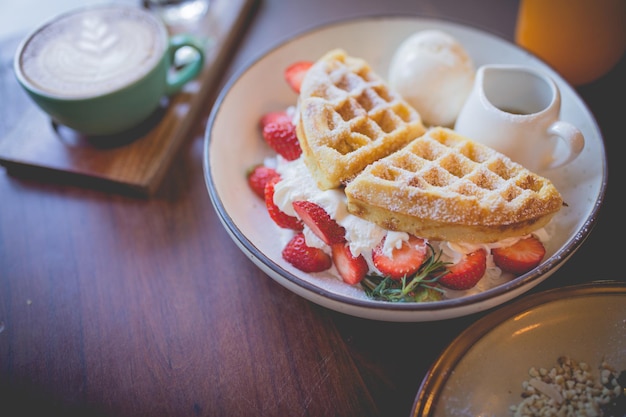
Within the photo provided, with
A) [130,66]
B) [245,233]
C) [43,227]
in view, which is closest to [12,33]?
[130,66]

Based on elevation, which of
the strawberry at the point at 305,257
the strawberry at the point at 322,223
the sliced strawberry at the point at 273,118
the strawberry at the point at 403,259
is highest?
the strawberry at the point at 403,259

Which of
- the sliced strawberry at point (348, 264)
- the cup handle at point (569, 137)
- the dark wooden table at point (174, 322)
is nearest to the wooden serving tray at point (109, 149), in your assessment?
the dark wooden table at point (174, 322)

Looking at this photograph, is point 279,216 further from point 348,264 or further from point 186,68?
point 186,68

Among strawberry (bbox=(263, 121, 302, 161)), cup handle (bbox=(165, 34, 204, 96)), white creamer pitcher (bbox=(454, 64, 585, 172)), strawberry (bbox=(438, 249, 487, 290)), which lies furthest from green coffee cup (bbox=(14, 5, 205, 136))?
strawberry (bbox=(438, 249, 487, 290))

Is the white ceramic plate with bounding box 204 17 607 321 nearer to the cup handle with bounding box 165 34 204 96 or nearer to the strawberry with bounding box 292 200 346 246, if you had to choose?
the strawberry with bounding box 292 200 346 246

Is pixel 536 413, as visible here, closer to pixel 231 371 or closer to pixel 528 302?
pixel 528 302

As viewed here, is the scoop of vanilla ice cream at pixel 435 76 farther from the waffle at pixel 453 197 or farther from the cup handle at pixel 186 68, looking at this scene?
the cup handle at pixel 186 68

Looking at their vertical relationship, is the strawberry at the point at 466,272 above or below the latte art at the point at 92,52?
above
